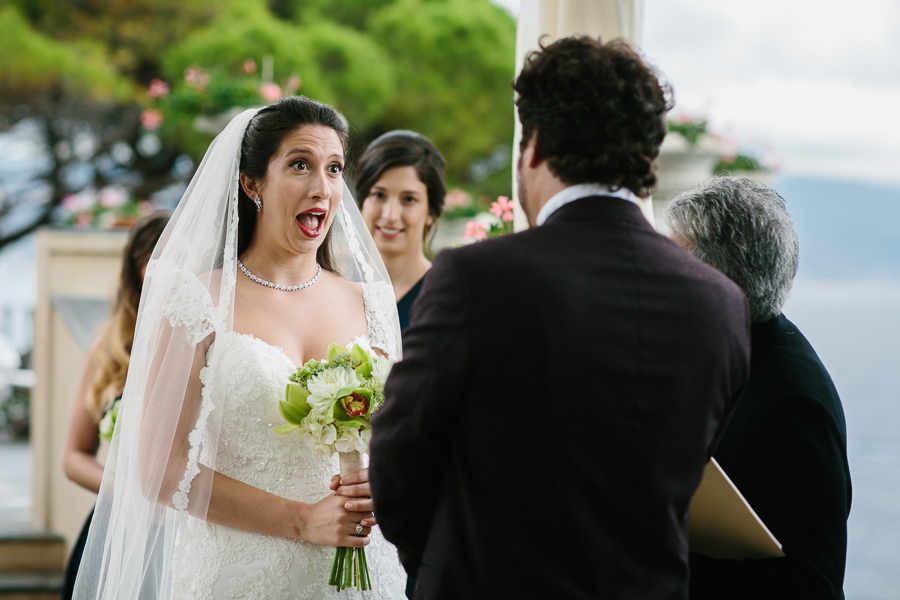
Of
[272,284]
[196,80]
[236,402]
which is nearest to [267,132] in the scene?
[272,284]

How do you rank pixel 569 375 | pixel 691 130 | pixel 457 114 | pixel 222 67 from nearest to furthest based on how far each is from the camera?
1. pixel 569 375
2. pixel 691 130
3. pixel 222 67
4. pixel 457 114

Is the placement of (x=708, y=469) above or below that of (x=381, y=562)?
above

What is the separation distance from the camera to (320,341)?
230 centimetres

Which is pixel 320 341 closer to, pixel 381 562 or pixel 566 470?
pixel 381 562

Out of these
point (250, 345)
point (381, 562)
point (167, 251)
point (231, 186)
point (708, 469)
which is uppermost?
point (231, 186)

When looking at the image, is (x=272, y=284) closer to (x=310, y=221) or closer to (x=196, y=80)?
(x=310, y=221)

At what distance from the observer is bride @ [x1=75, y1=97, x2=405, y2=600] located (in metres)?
2.06

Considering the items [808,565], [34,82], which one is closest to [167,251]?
[808,565]

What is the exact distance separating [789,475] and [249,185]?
1415mm

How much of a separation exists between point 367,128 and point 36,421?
1262 centimetres

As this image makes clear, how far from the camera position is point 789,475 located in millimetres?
1748

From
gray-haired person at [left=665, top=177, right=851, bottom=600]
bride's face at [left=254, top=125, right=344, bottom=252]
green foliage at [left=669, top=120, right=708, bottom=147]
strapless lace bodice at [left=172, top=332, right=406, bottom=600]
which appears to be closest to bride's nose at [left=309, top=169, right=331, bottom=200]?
bride's face at [left=254, top=125, right=344, bottom=252]

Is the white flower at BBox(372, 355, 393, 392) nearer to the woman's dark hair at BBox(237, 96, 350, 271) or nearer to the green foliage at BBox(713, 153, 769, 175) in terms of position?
the woman's dark hair at BBox(237, 96, 350, 271)

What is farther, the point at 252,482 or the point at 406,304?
the point at 406,304
